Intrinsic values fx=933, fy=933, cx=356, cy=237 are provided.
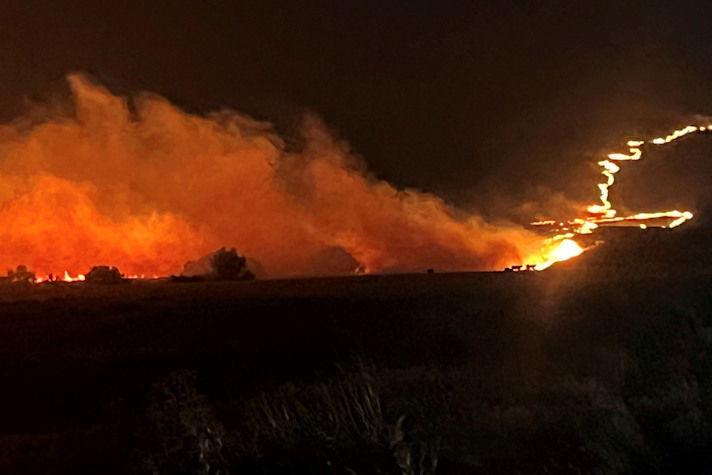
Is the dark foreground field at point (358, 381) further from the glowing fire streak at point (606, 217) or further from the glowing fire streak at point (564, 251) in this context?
the glowing fire streak at point (606, 217)

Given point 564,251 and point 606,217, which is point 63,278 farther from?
point 606,217

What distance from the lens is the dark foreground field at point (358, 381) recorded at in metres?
13.8

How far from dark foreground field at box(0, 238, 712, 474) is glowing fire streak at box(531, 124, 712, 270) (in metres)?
8.73

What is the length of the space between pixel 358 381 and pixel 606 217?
21.2 metres

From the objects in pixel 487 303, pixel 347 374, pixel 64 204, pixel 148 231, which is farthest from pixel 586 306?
pixel 64 204

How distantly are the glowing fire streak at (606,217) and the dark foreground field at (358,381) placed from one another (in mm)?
8726

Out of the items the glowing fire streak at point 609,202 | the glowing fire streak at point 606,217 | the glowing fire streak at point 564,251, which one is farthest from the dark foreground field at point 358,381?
the glowing fire streak at point 609,202

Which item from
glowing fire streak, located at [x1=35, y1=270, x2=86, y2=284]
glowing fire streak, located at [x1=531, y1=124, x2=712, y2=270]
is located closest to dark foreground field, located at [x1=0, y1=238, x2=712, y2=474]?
glowing fire streak, located at [x1=35, y1=270, x2=86, y2=284]

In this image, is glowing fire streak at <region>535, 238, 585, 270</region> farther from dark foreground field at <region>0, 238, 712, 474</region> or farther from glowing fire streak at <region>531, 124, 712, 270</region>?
dark foreground field at <region>0, 238, 712, 474</region>

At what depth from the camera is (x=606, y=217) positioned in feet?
114

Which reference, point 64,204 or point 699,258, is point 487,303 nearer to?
point 699,258

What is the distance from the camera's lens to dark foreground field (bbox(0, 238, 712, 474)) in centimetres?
A: 1380

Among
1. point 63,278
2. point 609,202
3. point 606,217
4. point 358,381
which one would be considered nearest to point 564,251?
point 606,217

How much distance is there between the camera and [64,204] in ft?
103
